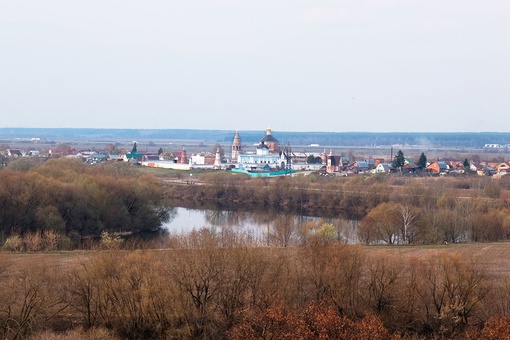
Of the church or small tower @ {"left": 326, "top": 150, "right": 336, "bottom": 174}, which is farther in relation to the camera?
the church

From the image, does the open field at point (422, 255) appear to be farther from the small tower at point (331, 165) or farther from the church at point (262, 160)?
the church at point (262, 160)

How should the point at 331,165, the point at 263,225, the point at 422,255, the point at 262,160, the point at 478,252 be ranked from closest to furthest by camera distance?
the point at 422,255
the point at 478,252
the point at 263,225
the point at 331,165
the point at 262,160

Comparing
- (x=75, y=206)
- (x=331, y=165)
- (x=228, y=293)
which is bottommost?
(x=331, y=165)

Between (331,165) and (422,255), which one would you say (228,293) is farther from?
(331,165)

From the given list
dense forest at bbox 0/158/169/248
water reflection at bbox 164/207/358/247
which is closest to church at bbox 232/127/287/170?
water reflection at bbox 164/207/358/247

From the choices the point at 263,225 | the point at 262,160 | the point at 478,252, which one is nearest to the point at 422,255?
the point at 478,252

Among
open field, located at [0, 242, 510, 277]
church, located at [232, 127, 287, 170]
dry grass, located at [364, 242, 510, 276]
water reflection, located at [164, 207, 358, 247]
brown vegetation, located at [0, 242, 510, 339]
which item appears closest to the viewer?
brown vegetation, located at [0, 242, 510, 339]

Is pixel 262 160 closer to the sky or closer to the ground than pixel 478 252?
closer to the ground

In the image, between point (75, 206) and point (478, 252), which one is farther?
point (75, 206)

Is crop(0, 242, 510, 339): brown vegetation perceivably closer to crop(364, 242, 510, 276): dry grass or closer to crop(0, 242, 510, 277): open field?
crop(0, 242, 510, 277): open field
